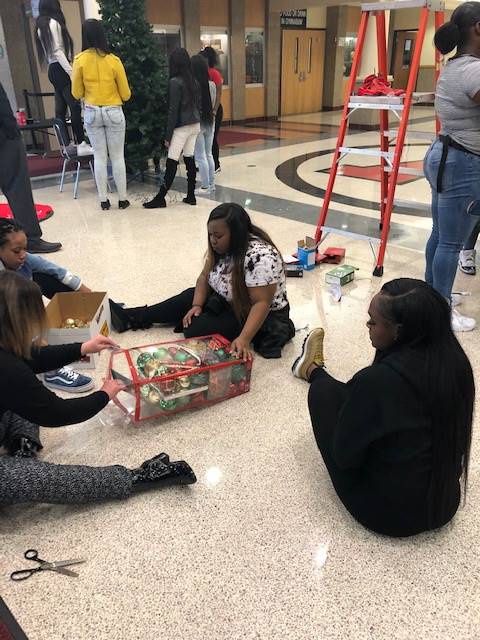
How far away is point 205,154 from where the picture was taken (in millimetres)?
5938

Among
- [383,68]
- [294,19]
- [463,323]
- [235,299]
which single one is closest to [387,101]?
[383,68]

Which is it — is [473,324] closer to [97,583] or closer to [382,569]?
[382,569]

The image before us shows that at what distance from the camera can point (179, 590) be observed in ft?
4.73

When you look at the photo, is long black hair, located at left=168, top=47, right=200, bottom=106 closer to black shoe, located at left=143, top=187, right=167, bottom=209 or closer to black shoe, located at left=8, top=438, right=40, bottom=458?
black shoe, located at left=143, top=187, right=167, bottom=209

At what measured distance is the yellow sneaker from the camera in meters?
2.30

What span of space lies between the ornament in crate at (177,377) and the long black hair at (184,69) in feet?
12.2

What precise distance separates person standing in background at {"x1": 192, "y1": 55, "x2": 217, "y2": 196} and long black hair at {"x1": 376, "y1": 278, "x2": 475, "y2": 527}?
15.8 ft

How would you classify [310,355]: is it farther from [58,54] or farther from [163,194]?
[58,54]

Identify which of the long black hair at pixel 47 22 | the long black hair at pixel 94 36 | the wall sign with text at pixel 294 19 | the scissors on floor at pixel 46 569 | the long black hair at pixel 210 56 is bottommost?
the scissors on floor at pixel 46 569

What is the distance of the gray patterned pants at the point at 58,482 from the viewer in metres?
1.58

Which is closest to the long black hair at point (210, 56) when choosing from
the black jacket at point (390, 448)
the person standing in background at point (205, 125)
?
the person standing in background at point (205, 125)

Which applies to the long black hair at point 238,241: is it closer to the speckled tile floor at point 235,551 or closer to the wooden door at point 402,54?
the speckled tile floor at point 235,551

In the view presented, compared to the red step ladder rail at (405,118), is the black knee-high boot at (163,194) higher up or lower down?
lower down

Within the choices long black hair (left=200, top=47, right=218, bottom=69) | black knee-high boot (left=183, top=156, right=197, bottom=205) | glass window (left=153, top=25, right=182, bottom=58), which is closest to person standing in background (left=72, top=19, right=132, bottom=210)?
black knee-high boot (left=183, top=156, right=197, bottom=205)
